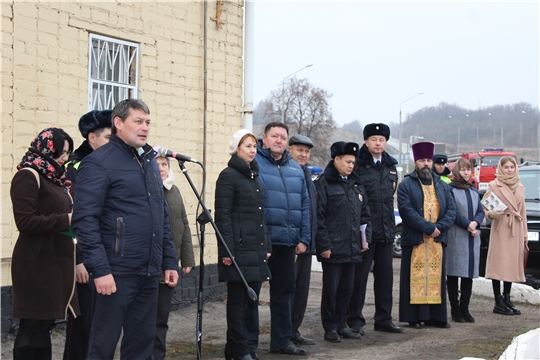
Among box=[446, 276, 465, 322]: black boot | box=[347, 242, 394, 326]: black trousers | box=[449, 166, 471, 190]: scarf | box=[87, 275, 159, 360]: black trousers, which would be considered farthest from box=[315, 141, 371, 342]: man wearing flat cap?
box=[87, 275, 159, 360]: black trousers

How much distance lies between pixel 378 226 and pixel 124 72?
3600 millimetres

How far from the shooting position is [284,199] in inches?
269

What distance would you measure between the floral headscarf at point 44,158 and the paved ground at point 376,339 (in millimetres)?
2387

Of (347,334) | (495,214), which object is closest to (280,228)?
(347,334)

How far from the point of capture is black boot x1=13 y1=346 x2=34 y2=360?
16.3 feet

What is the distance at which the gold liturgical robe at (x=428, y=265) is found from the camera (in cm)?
855

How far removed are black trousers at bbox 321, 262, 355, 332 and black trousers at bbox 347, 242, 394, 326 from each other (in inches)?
12.1

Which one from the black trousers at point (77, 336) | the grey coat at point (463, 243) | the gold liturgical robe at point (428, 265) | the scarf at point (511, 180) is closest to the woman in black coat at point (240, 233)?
the black trousers at point (77, 336)

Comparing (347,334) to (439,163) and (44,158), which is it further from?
(44,158)

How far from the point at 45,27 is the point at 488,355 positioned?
564cm

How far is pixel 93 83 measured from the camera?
27.4ft

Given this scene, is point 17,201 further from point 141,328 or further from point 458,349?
point 458,349

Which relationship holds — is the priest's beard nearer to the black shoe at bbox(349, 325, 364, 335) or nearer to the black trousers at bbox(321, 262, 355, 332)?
the black trousers at bbox(321, 262, 355, 332)

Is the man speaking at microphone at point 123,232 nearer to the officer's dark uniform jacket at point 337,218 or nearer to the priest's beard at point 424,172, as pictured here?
the officer's dark uniform jacket at point 337,218
